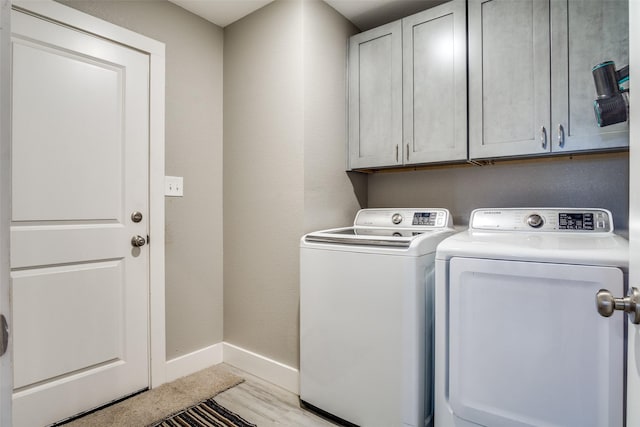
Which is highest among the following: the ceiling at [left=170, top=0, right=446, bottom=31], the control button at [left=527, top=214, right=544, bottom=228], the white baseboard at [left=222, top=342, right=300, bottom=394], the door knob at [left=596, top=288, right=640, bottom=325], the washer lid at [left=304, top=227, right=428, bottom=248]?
the ceiling at [left=170, top=0, right=446, bottom=31]

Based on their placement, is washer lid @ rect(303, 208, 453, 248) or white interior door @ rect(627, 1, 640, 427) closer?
white interior door @ rect(627, 1, 640, 427)

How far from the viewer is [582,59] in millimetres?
1605

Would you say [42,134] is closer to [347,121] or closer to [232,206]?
[232,206]

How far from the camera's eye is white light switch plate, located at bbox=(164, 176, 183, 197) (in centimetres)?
218

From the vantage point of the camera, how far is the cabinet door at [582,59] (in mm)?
1534

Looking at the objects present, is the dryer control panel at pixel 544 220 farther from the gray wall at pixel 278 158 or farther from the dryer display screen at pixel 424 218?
the gray wall at pixel 278 158

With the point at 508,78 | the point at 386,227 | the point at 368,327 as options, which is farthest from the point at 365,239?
the point at 508,78

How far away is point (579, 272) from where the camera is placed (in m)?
1.19

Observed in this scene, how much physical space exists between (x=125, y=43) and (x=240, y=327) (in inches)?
73.2

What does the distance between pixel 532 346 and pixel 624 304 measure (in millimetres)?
667

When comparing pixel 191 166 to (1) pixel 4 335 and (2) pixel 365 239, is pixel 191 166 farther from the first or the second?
(1) pixel 4 335

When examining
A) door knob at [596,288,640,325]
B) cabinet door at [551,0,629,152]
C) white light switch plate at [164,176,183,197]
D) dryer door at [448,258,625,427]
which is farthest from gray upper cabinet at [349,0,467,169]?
door knob at [596,288,640,325]

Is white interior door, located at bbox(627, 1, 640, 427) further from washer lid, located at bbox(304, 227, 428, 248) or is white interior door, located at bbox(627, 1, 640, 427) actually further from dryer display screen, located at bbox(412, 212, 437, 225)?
dryer display screen, located at bbox(412, 212, 437, 225)

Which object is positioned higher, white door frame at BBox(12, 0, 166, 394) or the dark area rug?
white door frame at BBox(12, 0, 166, 394)
